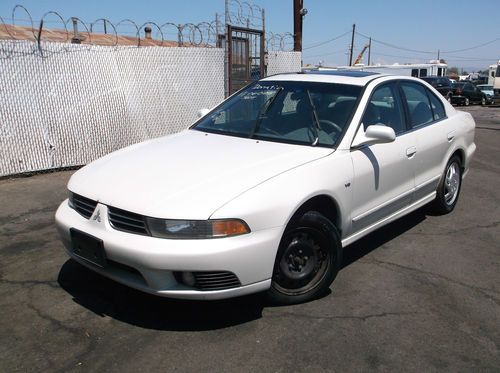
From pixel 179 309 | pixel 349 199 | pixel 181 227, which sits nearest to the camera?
pixel 181 227

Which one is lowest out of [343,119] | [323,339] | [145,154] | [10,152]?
[323,339]

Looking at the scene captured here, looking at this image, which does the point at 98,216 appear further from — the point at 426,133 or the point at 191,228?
the point at 426,133

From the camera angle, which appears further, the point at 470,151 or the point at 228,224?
the point at 470,151

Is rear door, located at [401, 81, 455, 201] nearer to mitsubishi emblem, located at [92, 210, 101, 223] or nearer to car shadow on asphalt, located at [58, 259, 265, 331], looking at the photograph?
car shadow on asphalt, located at [58, 259, 265, 331]

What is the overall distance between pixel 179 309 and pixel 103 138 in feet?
16.9

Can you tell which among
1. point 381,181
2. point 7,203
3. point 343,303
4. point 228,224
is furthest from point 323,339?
point 7,203

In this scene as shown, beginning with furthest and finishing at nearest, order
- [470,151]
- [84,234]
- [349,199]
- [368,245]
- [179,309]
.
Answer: [470,151]
[368,245]
[349,199]
[179,309]
[84,234]

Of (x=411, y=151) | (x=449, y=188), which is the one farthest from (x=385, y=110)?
(x=449, y=188)

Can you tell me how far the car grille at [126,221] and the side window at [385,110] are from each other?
2.05 metres

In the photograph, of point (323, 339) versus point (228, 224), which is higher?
point (228, 224)

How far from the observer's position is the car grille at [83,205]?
3275 millimetres

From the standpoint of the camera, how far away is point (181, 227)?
9.46 ft

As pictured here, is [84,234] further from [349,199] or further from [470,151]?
[470,151]

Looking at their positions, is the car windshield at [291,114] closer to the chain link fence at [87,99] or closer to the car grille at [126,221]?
the car grille at [126,221]
